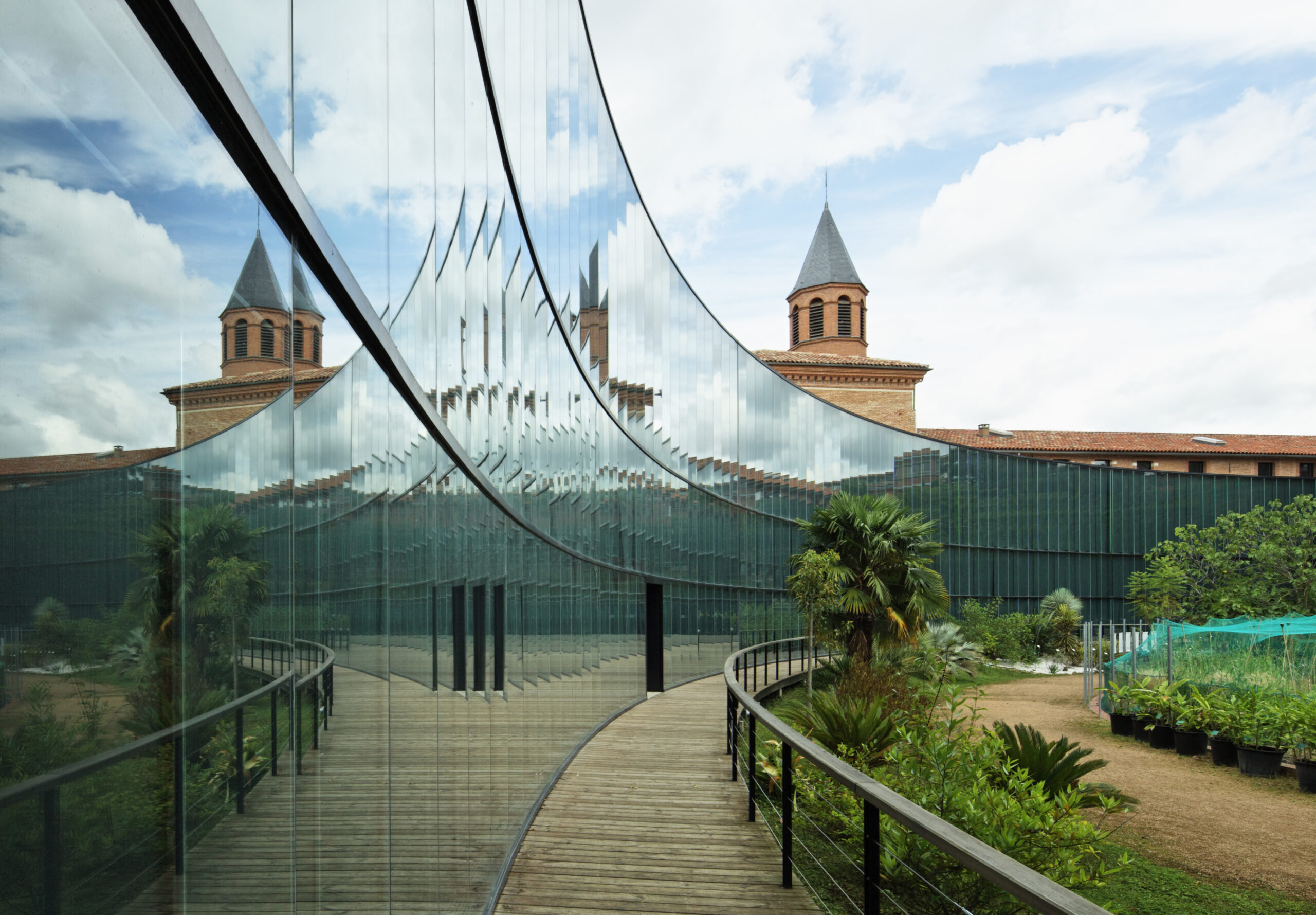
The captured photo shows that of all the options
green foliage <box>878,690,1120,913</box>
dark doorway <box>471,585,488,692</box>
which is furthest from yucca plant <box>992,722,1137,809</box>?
Result: dark doorway <box>471,585,488,692</box>

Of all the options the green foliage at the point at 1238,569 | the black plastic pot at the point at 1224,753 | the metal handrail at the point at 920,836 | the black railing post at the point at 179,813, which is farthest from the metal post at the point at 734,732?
the green foliage at the point at 1238,569

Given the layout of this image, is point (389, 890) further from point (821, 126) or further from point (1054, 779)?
point (821, 126)

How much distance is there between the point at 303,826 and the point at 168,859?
743mm

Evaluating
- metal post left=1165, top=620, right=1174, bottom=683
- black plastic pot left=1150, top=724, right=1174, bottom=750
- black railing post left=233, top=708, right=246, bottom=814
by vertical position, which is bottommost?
black plastic pot left=1150, top=724, right=1174, bottom=750

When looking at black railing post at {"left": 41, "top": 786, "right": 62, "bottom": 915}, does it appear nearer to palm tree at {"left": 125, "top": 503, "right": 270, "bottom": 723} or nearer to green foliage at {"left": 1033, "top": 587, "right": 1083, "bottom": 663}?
palm tree at {"left": 125, "top": 503, "right": 270, "bottom": 723}

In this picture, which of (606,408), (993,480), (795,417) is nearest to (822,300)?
(993,480)

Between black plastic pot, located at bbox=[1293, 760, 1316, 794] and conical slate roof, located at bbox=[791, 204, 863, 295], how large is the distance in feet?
158

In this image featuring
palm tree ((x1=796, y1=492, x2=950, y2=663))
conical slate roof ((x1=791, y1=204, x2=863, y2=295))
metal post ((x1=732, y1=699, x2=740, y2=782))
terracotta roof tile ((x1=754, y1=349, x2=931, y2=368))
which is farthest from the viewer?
conical slate roof ((x1=791, y1=204, x2=863, y2=295))

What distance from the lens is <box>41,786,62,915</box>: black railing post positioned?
3.35 ft

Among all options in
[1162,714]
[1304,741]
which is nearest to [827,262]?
[1162,714]

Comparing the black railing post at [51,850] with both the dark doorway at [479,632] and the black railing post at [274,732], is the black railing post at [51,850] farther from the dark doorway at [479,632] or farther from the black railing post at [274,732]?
the dark doorway at [479,632]

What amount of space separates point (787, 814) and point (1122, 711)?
46.7ft

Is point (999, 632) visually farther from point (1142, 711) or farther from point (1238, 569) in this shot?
point (1142, 711)

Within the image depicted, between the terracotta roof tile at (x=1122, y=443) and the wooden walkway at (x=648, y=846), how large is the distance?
44929 millimetres
